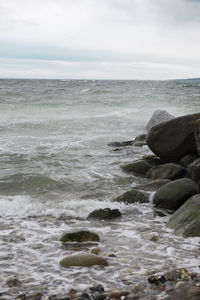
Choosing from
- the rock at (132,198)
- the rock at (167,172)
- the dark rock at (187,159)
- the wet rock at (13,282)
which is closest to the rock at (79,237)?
the wet rock at (13,282)

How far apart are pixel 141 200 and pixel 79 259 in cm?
285

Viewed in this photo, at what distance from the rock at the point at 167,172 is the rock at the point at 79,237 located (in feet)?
12.2

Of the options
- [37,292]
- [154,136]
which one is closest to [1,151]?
[154,136]

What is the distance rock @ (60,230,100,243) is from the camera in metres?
5.12

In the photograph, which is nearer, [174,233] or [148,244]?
[148,244]

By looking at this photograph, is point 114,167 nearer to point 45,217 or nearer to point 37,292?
point 45,217

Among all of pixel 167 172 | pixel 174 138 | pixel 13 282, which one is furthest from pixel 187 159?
pixel 13 282

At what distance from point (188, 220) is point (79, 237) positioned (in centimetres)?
164

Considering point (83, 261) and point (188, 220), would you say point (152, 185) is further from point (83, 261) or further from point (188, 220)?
point (83, 261)

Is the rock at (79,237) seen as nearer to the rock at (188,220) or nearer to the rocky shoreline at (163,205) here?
the rocky shoreline at (163,205)

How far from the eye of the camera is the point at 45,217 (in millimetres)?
6336

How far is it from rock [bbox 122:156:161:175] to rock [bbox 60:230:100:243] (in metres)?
4.39

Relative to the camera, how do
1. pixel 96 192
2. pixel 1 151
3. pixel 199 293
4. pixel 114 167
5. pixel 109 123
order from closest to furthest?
pixel 199 293 → pixel 96 192 → pixel 114 167 → pixel 1 151 → pixel 109 123

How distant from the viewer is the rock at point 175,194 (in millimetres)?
6688
